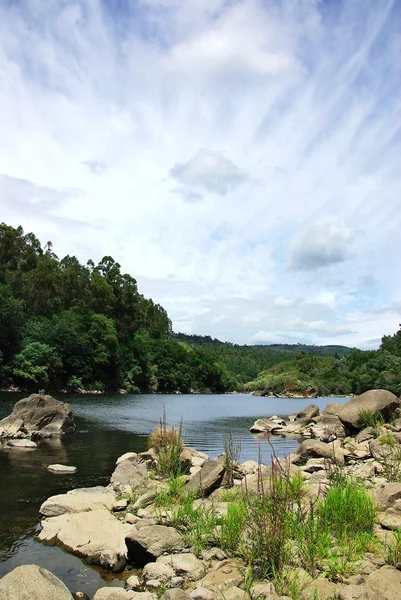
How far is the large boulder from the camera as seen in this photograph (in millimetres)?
26203

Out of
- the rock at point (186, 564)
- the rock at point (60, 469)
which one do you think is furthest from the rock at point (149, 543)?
the rock at point (60, 469)

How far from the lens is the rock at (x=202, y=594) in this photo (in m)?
6.55

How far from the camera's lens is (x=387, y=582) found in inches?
253

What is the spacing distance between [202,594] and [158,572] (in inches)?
63.3

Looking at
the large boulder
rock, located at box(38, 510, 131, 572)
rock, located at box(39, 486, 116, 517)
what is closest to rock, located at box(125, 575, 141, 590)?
rock, located at box(38, 510, 131, 572)

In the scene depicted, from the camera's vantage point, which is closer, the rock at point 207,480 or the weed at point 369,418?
the rock at point 207,480

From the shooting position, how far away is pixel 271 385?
123812 mm

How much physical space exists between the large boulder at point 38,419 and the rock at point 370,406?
1651cm

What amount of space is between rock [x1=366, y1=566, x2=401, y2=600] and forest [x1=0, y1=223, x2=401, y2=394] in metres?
61.4

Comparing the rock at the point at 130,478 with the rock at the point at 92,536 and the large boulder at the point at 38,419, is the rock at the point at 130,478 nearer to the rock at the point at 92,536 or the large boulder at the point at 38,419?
the rock at the point at 92,536

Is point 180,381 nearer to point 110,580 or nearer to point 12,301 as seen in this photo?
point 12,301

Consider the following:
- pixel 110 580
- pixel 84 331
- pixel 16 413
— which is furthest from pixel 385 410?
pixel 84 331

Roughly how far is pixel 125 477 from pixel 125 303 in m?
89.2

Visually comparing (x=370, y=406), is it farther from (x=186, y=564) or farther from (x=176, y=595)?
(x=176, y=595)
